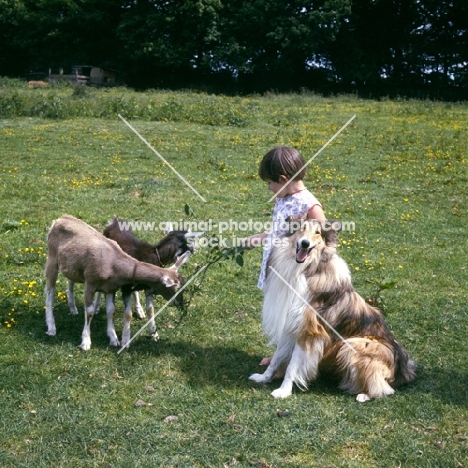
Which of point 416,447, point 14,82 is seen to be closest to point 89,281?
point 416,447

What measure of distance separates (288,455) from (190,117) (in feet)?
59.8

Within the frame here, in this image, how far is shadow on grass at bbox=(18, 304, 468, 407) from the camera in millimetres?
5281

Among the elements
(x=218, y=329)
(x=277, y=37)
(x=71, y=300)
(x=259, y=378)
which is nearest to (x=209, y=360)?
(x=259, y=378)

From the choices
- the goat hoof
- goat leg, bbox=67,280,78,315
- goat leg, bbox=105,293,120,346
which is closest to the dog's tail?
the goat hoof

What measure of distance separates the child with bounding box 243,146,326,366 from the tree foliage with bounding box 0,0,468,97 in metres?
36.2

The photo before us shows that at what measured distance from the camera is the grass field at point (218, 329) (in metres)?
4.38

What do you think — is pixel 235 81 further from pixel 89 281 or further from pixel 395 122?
pixel 89 281

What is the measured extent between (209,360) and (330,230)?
1.90 metres

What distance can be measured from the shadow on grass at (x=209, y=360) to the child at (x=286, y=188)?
1.05 metres

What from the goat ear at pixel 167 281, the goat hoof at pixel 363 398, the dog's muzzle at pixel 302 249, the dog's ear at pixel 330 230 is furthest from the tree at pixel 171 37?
the goat hoof at pixel 363 398

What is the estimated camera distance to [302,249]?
4777 mm

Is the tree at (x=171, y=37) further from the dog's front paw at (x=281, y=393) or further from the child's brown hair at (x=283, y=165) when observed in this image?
the dog's front paw at (x=281, y=393)

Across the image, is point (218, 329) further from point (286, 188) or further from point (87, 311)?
point (286, 188)

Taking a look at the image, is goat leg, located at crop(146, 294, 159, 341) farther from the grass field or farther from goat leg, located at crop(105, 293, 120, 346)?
goat leg, located at crop(105, 293, 120, 346)
